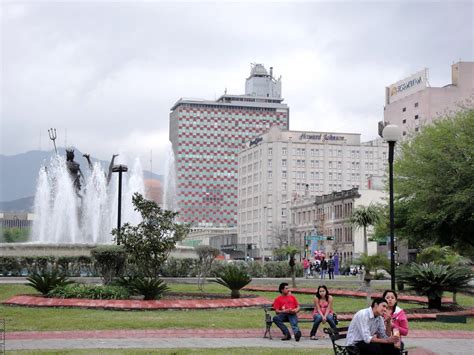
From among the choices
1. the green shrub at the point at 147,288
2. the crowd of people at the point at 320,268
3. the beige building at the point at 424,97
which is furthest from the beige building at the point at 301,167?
the green shrub at the point at 147,288

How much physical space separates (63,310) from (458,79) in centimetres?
9848

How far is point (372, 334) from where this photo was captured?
38.2 ft

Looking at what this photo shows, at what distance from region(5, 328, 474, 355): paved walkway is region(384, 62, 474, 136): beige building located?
91.4 metres

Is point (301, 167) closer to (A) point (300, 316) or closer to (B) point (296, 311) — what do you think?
(A) point (300, 316)

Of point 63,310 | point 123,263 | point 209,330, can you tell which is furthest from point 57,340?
point 123,263

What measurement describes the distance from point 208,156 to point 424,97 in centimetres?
8159

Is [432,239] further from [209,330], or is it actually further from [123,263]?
[209,330]

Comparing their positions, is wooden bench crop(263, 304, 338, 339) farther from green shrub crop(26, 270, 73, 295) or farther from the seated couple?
green shrub crop(26, 270, 73, 295)

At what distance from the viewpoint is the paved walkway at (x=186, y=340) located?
14719 millimetres

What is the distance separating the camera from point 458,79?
111 meters

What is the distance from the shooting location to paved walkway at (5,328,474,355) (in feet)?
48.3

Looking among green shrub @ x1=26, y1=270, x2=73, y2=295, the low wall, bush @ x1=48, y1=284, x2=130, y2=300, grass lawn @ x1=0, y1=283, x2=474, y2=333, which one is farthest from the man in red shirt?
the low wall

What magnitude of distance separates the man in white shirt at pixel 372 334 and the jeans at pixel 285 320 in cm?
484

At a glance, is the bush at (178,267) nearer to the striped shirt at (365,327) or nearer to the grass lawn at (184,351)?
the grass lawn at (184,351)
